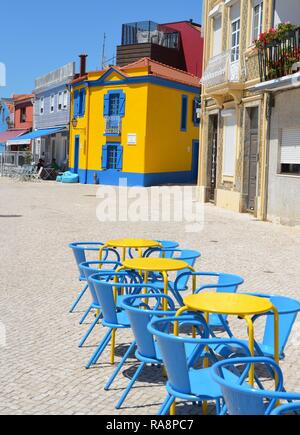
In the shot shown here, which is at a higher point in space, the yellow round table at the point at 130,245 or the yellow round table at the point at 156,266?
the yellow round table at the point at 130,245

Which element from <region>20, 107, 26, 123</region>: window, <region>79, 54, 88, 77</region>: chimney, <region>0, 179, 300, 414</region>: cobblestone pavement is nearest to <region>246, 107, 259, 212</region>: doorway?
<region>0, 179, 300, 414</region>: cobblestone pavement

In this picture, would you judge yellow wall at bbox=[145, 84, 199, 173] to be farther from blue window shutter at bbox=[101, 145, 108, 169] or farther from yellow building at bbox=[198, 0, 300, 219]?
yellow building at bbox=[198, 0, 300, 219]

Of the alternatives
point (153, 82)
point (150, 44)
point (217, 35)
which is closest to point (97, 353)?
point (217, 35)

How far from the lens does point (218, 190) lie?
854 inches

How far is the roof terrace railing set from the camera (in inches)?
1396

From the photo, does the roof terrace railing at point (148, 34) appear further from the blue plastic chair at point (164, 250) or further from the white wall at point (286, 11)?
the blue plastic chair at point (164, 250)

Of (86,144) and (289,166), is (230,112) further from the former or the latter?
(86,144)

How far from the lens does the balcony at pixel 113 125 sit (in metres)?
32.5

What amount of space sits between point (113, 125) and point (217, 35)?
37.7 ft

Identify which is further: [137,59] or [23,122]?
[23,122]

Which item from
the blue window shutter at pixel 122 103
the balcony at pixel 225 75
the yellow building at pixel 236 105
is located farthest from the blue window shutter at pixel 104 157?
the balcony at pixel 225 75

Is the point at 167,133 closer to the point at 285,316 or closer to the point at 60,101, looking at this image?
the point at 60,101

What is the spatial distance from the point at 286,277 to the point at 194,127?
25.6 metres
